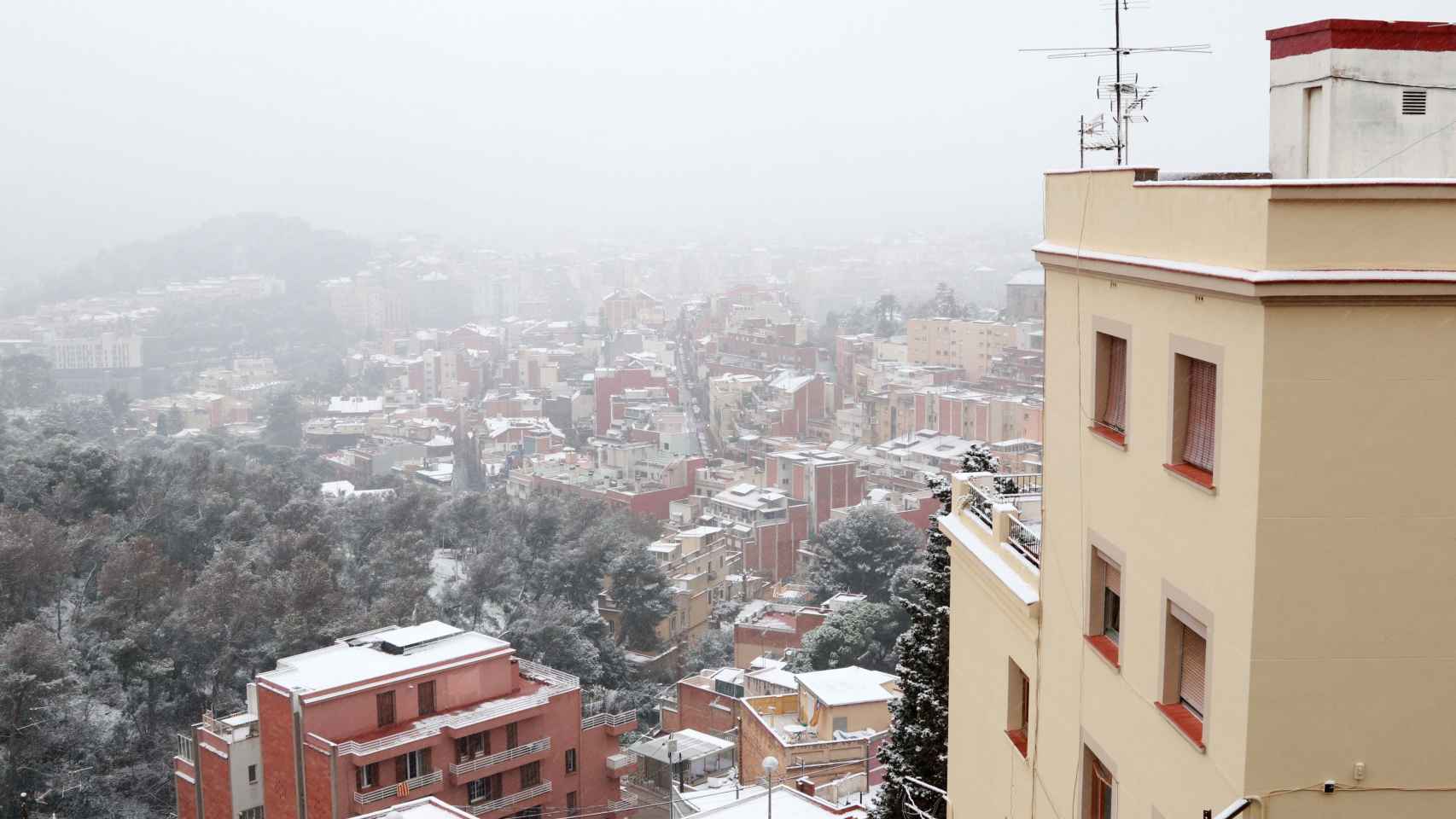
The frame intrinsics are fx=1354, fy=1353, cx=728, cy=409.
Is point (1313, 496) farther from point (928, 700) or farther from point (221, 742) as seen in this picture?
point (221, 742)

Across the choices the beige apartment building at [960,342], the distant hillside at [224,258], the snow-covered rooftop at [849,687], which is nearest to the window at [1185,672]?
the snow-covered rooftop at [849,687]

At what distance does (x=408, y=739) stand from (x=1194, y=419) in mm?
10992

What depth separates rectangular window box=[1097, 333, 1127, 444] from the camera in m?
2.81

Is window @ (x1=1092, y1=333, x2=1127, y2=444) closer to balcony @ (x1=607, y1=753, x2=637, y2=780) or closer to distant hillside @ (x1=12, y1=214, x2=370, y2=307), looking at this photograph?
balcony @ (x1=607, y1=753, x2=637, y2=780)

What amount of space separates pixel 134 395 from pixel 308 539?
148ft

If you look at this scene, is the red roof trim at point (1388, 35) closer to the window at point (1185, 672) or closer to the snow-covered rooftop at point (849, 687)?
the window at point (1185, 672)

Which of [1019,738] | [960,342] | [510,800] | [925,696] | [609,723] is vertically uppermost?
[1019,738]

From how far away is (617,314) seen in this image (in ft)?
258

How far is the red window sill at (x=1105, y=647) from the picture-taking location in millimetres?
2842

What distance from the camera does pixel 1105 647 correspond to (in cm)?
291

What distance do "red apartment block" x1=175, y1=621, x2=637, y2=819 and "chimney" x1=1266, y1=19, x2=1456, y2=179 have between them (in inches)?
425

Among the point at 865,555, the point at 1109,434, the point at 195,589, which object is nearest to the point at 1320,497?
the point at 1109,434

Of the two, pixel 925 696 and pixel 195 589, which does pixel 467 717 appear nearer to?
pixel 925 696

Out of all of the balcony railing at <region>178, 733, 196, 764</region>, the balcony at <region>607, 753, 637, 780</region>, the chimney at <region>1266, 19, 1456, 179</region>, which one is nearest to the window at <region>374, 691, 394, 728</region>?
the balcony at <region>607, 753, 637, 780</region>
